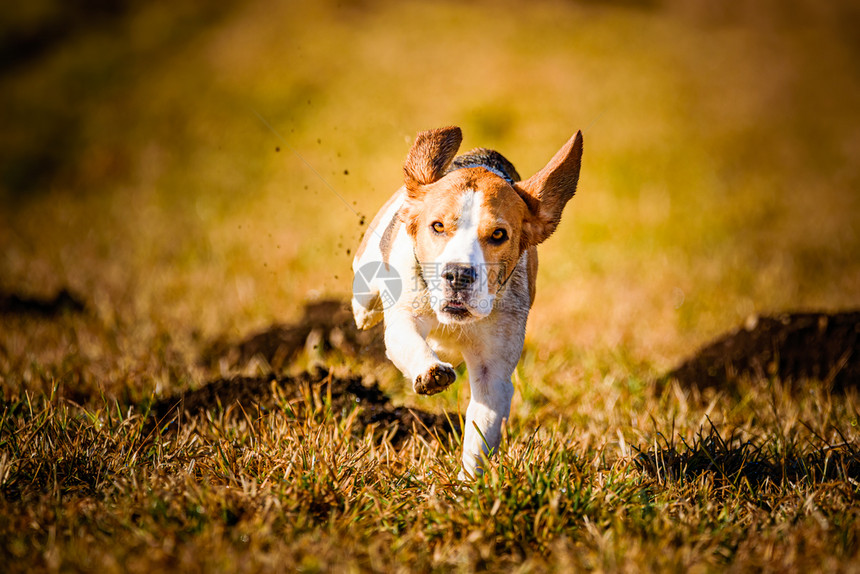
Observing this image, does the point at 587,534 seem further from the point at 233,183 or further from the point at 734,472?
the point at 233,183

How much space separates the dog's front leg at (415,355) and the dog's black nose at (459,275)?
0.88ft

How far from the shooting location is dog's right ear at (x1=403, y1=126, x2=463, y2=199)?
2742mm

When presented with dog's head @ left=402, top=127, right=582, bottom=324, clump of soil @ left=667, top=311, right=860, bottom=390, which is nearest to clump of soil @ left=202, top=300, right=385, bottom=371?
dog's head @ left=402, top=127, right=582, bottom=324

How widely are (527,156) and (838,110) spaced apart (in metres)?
6.31

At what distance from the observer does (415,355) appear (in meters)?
2.49

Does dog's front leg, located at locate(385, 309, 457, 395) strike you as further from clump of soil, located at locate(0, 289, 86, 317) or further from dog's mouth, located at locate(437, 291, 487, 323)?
clump of soil, located at locate(0, 289, 86, 317)

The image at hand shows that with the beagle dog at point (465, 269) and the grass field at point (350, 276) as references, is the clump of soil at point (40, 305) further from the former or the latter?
the beagle dog at point (465, 269)

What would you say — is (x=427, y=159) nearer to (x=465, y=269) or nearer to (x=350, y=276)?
(x=465, y=269)

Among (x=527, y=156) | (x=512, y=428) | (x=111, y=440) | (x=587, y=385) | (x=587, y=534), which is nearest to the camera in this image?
(x=587, y=534)

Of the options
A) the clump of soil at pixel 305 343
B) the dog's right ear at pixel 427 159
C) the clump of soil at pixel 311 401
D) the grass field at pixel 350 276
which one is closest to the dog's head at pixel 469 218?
the dog's right ear at pixel 427 159

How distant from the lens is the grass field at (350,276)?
2471 mm

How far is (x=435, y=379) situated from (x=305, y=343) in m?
2.38

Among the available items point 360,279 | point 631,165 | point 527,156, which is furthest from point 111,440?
point 631,165

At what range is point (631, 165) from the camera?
32.8ft
